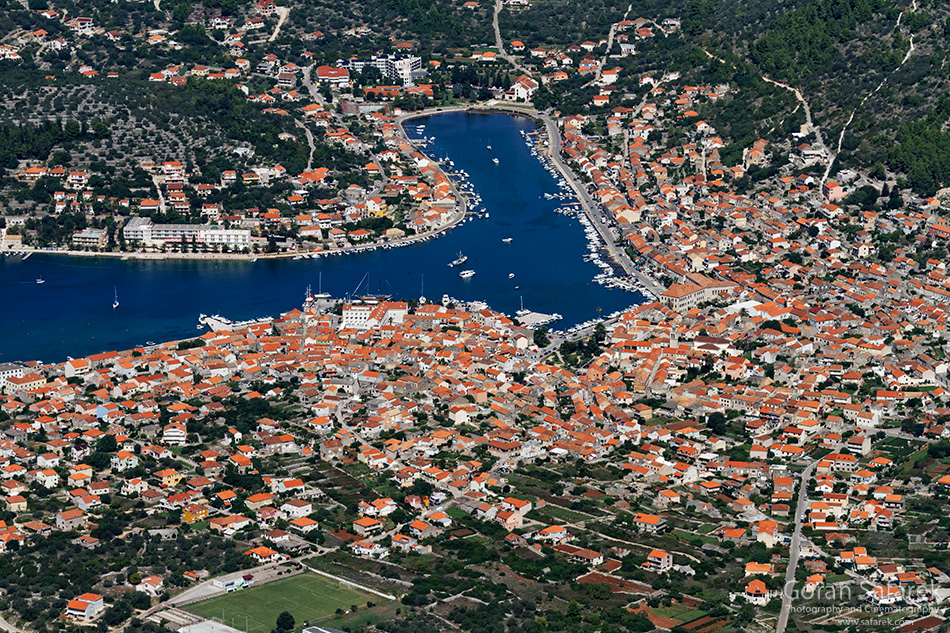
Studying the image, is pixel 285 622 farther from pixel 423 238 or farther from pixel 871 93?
pixel 871 93

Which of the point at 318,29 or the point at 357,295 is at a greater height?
the point at 318,29

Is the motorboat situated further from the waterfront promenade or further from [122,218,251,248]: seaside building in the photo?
[122,218,251,248]: seaside building

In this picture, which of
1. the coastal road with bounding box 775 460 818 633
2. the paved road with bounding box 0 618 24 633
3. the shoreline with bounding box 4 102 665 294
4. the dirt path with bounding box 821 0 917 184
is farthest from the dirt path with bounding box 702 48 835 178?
the paved road with bounding box 0 618 24 633

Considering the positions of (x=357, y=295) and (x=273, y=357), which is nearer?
(x=273, y=357)

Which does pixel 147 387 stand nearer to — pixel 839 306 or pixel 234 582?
pixel 234 582

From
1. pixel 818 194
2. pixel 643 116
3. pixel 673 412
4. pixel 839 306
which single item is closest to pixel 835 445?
pixel 673 412

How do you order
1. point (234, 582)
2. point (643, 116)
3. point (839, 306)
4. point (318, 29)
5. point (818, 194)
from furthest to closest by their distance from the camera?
1. point (318, 29)
2. point (643, 116)
3. point (818, 194)
4. point (839, 306)
5. point (234, 582)

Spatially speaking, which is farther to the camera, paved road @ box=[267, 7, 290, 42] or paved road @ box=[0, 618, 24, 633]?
paved road @ box=[267, 7, 290, 42]
